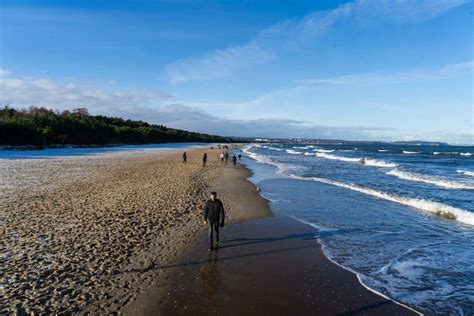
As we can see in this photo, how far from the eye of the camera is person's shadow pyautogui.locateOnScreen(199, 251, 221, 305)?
7.43m

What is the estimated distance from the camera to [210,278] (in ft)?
26.9

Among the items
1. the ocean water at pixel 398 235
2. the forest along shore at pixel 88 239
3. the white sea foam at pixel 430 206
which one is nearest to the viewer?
the forest along shore at pixel 88 239

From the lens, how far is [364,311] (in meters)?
7.00

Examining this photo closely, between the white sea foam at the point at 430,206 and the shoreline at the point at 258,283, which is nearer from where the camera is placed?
the shoreline at the point at 258,283

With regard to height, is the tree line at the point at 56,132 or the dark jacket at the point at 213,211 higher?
the tree line at the point at 56,132

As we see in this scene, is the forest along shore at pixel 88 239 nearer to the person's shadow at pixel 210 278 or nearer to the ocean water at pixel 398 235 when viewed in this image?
the person's shadow at pixel 210 278

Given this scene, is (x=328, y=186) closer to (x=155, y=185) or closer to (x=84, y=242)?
(x=155, y=185)

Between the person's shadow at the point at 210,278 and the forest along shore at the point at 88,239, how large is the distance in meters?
0.89

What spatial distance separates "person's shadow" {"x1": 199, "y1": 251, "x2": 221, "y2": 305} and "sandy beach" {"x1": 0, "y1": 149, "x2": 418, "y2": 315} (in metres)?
0.02

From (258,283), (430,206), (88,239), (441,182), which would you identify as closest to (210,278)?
(258,283)

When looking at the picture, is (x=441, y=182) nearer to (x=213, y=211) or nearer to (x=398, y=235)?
(x=398, y=235)

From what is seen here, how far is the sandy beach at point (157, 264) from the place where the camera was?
6918 millimetres

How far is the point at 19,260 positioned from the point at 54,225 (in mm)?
3254

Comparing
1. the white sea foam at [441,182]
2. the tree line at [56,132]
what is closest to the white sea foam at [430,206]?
the white sea foam at [441,182]
